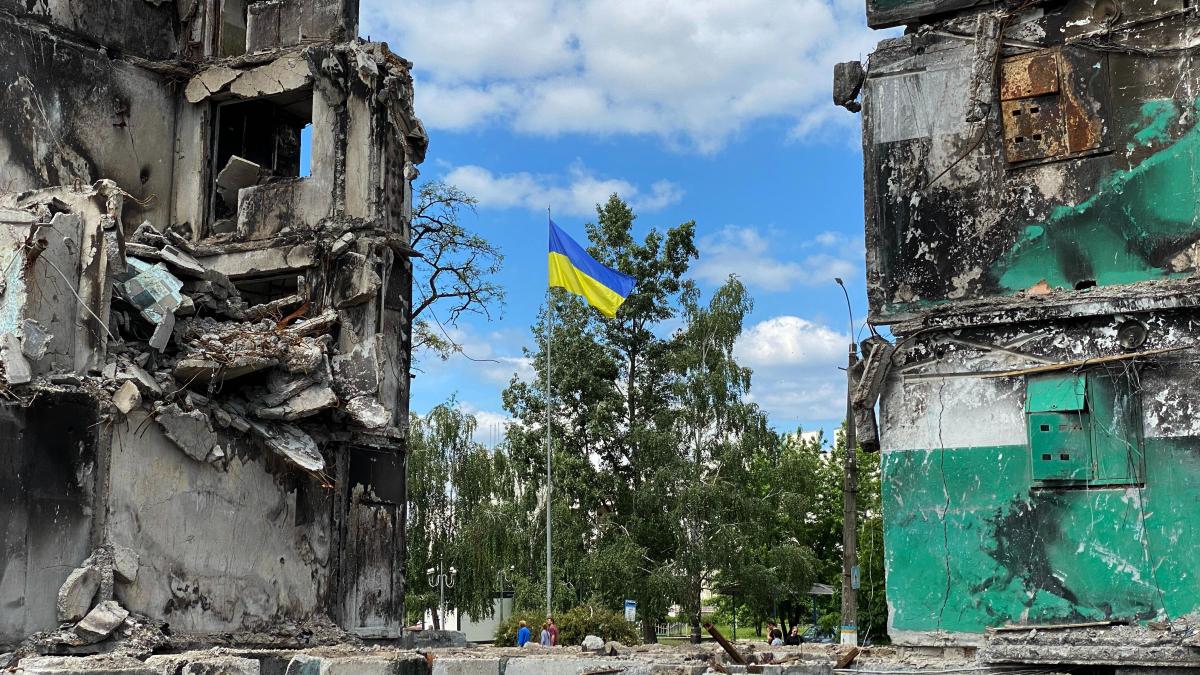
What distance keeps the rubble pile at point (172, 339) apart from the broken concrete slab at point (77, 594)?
1.68 meters

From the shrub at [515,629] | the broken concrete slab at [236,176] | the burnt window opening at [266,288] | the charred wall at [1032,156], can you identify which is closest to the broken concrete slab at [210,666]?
the charred wall at [1032,156]

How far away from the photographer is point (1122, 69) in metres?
12.5

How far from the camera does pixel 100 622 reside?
42.9ft

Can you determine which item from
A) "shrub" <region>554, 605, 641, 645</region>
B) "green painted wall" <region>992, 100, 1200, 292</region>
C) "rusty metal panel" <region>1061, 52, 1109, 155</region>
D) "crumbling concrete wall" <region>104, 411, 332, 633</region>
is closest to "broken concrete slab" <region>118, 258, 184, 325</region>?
"crumbling concrete wall" <region>104, 411, 332, 633</region>

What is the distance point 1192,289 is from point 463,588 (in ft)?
77.9

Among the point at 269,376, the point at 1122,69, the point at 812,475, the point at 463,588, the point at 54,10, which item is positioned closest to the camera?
the point at 1122,69

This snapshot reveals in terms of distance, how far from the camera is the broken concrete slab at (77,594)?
42.7 ft

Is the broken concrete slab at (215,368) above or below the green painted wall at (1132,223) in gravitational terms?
below

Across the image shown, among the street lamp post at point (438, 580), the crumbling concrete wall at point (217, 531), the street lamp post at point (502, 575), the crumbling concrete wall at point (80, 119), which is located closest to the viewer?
the crumbling concrete wall at point (217, 531)

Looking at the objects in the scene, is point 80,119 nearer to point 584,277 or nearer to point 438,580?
point 584,277

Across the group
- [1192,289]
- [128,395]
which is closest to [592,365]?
[128,395]

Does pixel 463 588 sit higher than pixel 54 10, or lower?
lower

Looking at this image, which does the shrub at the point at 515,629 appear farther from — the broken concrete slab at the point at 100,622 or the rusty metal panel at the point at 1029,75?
the rusty metal panel at the point at 1029,75

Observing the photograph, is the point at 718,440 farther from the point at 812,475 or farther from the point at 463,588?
the point at 463,588
